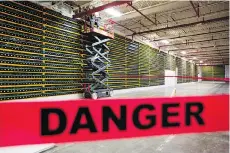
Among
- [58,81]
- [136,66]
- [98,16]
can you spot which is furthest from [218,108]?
[136,66]

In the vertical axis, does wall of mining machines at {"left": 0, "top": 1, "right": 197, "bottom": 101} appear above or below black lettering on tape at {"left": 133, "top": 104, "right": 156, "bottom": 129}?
above

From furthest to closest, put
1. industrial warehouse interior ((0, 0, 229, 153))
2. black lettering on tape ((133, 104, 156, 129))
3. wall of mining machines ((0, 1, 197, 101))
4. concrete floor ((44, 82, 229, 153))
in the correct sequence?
wall of mining machines ((0, 1, 197, 101)) → industrial warehouse interior ((0, 0, 229, 153)) → concrete floor ((44, 82, 229, 153)) → black lettering on tape ((133, 104, 156, 129))

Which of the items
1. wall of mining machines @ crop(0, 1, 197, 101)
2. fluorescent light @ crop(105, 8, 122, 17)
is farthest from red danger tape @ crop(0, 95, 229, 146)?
fluorescent light @ crop(105, 8, 122, 17)

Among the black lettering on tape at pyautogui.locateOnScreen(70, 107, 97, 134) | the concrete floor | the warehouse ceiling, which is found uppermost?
the warehouse ceiling

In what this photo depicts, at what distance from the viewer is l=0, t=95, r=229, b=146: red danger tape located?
151cm

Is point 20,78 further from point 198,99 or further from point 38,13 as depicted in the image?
point 198,99

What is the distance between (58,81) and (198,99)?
6037mm

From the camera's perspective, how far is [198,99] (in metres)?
1.73

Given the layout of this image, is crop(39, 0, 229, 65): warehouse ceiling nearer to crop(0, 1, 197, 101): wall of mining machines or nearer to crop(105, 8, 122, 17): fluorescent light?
crop(105, 8, 122, 17): fluorescent light

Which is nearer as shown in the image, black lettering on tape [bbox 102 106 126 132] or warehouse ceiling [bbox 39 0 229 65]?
black lettering on tape [bbox 102 106 126 132]

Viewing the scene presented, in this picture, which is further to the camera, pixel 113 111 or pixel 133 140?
pixel 133 140

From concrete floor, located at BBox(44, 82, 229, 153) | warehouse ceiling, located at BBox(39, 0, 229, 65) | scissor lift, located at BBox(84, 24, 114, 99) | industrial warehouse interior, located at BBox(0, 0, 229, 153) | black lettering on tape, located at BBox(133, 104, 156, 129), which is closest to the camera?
black lettering on tape, located at BBox(133, 104, 156, 129)

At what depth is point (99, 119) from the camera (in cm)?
156

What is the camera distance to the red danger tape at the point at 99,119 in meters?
1.51
